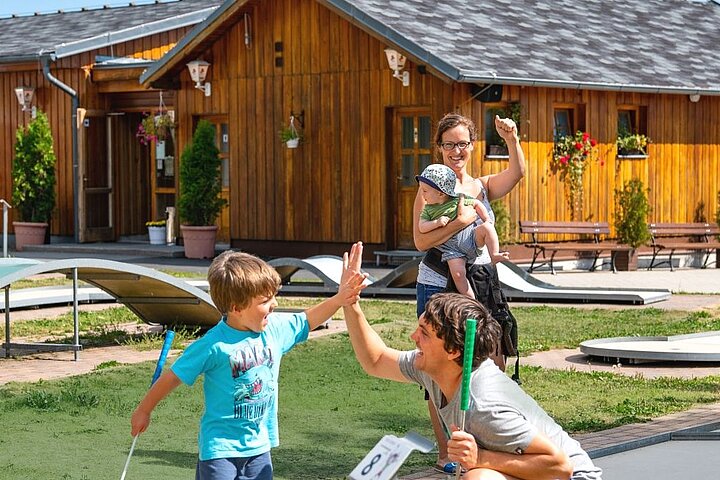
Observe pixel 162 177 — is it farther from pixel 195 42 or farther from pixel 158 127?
pixel 195 42

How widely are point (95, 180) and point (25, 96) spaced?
207cm

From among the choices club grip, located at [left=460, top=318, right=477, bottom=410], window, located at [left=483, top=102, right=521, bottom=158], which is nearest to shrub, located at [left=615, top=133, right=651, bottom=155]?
window, located at [left=483, top=102, right=521, bottom=158]

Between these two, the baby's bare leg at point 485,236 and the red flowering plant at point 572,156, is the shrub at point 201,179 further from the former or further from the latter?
the baby's bare leg at point 485,236

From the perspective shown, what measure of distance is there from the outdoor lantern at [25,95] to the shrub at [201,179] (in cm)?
513

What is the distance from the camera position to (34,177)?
26359 millimetres

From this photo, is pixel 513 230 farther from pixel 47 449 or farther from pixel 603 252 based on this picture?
pixel 47 449

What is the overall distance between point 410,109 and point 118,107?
26.0 ft

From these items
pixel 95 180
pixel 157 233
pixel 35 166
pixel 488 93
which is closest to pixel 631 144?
pixel 488 93

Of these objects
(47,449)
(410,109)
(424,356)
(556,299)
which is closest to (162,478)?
(47,449)

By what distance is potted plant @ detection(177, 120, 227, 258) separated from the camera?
23016mm

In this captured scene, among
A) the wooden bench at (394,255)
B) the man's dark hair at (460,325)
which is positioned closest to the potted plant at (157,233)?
the wooden bench at (394,255)

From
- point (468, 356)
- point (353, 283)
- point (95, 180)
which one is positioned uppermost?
point (95, 180)

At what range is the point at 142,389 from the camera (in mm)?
9898

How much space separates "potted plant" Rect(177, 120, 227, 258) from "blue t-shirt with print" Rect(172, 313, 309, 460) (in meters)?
18.1
